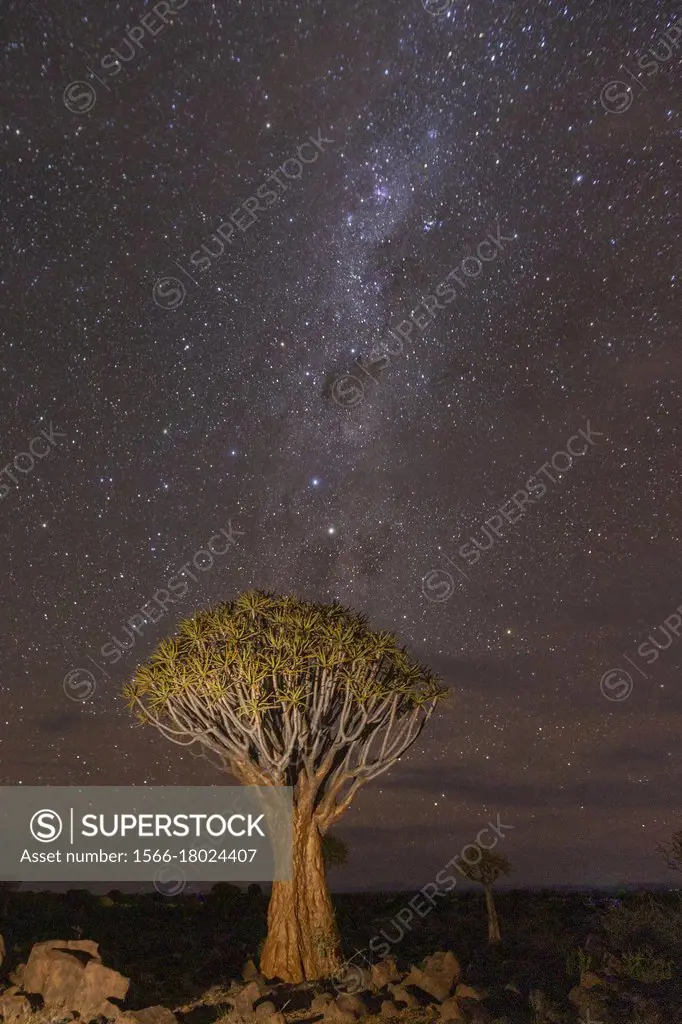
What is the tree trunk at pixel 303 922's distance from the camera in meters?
12.4

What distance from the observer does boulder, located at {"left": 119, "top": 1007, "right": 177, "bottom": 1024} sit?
367 inches

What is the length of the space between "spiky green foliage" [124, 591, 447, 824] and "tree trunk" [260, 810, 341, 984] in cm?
51

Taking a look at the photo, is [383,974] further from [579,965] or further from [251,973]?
[579,965]

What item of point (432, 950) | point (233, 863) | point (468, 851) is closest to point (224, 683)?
point (233, 863)

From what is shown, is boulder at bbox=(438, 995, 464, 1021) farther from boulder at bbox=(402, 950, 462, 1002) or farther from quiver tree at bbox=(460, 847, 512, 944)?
quiver tree at bbox=(460, 847, 512, 944)

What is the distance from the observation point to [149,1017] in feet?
31.2

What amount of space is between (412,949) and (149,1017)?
7268 mm

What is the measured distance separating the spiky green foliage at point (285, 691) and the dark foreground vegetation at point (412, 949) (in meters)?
2.78

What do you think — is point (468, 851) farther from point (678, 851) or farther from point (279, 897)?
point (279, 897)

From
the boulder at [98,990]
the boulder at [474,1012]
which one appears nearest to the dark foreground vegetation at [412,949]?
the boulder at [474,1012]

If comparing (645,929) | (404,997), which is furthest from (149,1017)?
(645,929)

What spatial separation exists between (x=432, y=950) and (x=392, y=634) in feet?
19.6

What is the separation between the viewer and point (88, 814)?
53.3 ft

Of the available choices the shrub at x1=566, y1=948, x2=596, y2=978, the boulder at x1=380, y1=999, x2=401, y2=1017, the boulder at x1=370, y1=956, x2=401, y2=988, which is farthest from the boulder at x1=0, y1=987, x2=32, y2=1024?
the shrub at x1=566, y1=948, x2=596, y2=978
